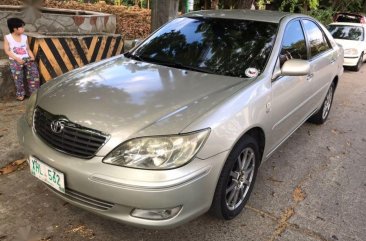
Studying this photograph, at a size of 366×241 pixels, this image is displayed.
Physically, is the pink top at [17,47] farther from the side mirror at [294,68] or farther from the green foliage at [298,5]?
the green foliage at [298,5]

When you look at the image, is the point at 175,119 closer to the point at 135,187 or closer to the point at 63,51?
the point at 135,187

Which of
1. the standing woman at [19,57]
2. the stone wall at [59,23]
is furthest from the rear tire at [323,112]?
the stone wall at [59,23]

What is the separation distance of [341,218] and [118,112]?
6.78 ft

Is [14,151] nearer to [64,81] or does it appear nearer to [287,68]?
[64,81]

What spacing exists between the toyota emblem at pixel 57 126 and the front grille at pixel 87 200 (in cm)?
40

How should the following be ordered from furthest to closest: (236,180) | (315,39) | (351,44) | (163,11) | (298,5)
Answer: (298,5), (351,44), (163,11), (315,39), (236,180)

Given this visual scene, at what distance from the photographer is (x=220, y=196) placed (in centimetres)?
267

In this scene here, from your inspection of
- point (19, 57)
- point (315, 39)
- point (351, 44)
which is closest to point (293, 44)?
point (315, 39)

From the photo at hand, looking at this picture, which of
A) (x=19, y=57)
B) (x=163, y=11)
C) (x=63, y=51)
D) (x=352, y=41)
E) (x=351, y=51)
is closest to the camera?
(x=19, y=57)

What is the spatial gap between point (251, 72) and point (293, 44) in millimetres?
934

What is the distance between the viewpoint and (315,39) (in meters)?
4.48

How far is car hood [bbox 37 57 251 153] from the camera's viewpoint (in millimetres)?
2416

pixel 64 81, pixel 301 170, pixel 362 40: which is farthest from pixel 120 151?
pixel 362 40

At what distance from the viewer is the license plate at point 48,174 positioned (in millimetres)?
2448
